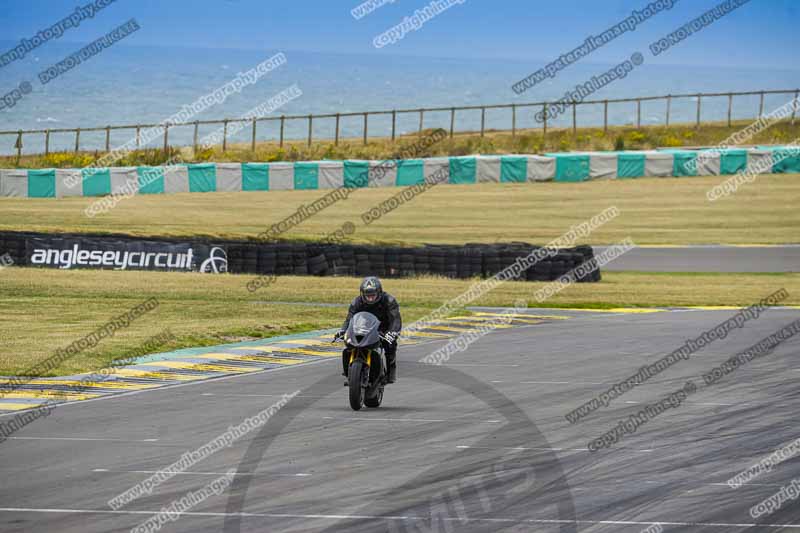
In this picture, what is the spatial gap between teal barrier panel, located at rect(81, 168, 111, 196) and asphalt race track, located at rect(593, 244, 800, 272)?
21.4 m

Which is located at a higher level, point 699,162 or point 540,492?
point 699,162

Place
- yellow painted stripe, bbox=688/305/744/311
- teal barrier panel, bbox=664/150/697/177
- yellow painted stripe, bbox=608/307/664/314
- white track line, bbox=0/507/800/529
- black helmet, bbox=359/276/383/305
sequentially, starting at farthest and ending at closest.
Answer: teal barrier panel, bbox=664/150/697/177 → yellow painted stripe, bbox=688/305/744/311 → yellow painted stripe, bbox=608/307/664/314 → black helmet, bbox=359/276/383/305 → white track line, bbox=0/507/800/529

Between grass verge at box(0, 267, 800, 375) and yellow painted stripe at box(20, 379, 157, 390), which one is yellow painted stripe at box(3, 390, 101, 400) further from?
grass verge at box(0, 267, 800, 375)

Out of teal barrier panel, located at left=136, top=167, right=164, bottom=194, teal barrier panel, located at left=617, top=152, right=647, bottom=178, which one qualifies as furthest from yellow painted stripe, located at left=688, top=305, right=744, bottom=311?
teal barrier panel, located at left=136, top=167, right=164, bottom=194

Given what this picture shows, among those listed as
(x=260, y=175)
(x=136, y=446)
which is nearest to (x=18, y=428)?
(x=136, y=446)

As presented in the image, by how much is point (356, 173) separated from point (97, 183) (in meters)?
10.9

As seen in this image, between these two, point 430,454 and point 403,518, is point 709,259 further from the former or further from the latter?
point 403,518

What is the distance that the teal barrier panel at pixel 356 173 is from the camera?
53.2 meters

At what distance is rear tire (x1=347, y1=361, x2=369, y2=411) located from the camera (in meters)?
14.7

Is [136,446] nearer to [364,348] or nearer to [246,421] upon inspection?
[246,421]

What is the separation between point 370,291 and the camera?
15125 mm

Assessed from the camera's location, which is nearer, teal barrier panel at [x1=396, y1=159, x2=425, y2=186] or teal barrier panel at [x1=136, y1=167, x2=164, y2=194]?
teal barrier panel at [x1=136, y1=167, x2=164, y2=194]

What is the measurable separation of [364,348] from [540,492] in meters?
4.58

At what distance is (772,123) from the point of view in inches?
2687
